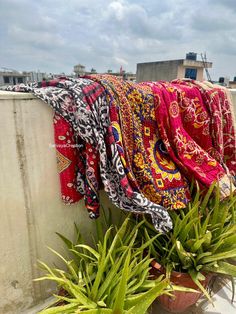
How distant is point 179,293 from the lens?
1.11 m

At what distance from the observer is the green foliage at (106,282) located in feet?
2.91

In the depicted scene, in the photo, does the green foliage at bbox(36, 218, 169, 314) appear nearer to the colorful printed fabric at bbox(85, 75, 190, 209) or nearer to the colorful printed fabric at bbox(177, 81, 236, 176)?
the colorful printed fabric at bbox(85, 75, 190, 209)

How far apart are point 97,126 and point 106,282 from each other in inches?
27.0

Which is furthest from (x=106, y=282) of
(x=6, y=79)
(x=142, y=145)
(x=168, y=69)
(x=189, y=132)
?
(x=6, y=79)

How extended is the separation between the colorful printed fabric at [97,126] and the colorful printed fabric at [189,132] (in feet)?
1.11

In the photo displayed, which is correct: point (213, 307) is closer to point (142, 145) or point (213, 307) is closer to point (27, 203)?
point (142, 145)

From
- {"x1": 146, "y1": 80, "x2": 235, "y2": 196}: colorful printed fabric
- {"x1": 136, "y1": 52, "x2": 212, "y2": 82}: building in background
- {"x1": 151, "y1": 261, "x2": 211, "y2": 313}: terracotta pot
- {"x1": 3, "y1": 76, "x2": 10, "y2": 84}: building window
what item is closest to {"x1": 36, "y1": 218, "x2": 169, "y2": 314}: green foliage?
{"x1": 151, "y1": 261, "x2": 211, "y2": 313}: terracotta pot

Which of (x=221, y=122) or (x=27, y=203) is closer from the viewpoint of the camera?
(x=27, y=203)

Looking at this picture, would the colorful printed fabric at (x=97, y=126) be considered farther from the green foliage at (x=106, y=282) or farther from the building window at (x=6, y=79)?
the building window at (x=6, y=79)

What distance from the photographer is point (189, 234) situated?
1199 mm

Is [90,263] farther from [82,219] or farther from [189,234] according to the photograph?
[189,234]

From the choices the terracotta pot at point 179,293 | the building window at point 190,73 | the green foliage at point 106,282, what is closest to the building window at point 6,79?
the building window at point 190,73

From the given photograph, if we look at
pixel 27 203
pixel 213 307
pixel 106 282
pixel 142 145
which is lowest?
pixel 213 307

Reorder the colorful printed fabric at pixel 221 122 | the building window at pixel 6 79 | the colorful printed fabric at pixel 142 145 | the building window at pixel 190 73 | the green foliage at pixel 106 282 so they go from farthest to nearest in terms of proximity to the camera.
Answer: the building window at pixel 6 79, the building window at pixel 190 73, the colorful printed fabric at pixel 221 122, the colorful printed fabric at pixel 142 145, the green foliage at pixel 106 282
